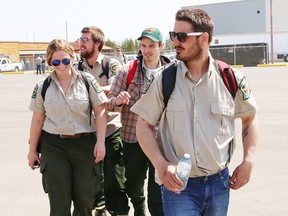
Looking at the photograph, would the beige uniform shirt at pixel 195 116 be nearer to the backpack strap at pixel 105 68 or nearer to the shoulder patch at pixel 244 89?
the shoulder patch at pixel 244 89

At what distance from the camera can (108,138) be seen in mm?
5242

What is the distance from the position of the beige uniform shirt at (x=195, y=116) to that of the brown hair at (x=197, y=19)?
235mm

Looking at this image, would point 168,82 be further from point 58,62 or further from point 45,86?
point 45,86

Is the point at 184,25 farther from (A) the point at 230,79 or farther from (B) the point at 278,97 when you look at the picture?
(B) the point at 278,97

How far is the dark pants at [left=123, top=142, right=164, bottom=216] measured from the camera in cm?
475

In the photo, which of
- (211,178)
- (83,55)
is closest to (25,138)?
(83,55)

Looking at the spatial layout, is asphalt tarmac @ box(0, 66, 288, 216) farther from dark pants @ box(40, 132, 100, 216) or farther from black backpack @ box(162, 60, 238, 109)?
black backpack @ box(162, 60, 238, 109)

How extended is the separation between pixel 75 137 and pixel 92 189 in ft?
1.60

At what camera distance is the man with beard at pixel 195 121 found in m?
3.00

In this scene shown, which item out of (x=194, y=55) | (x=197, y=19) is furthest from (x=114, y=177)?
(x=197, y=19)

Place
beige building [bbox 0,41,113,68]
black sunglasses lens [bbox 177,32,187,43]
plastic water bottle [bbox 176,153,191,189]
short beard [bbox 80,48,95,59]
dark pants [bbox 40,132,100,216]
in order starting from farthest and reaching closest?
beige building [bbox 0,41,113,68] < short beard [bbox 80,48,95,59] < dark pants [bbox 40,132,100,216] < black sunglasses lens [bbox 177,32,187,43] < plastic water bottle [bbox 176,153,191,189]

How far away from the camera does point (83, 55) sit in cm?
535

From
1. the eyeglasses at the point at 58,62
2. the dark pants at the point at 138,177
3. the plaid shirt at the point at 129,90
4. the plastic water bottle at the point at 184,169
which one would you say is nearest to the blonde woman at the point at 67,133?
the eyeglasses at the point at 58,62

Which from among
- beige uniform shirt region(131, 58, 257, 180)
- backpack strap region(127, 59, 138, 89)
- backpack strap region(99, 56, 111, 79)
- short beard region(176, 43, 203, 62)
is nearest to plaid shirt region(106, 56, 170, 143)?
backpack strap region(127, 59, 138, 89)
